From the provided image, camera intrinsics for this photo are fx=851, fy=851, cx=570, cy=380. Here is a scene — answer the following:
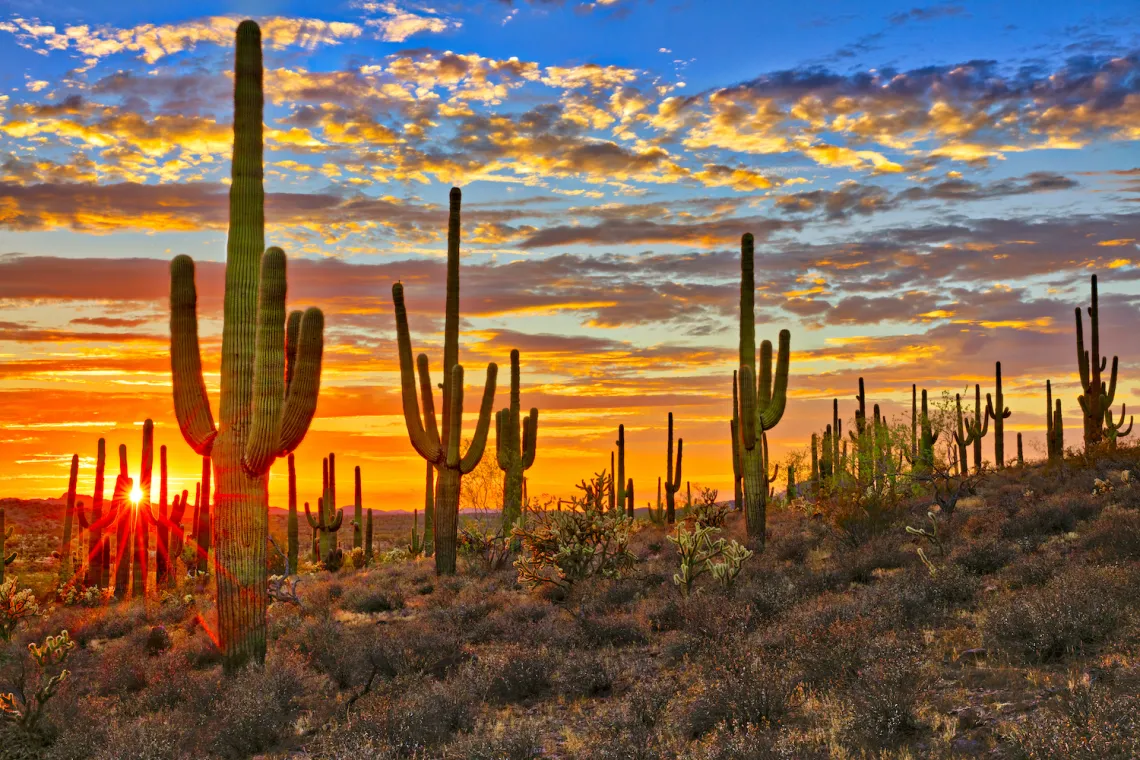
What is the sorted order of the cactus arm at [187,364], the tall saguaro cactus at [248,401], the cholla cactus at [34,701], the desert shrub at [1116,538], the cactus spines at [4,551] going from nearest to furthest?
1. the cholla cactus at [34,701]
2. the tall saguaro cactus at [248,401]
3. the desert shrub at [1116,538]
4. the cactus arm at [187,364]
5. the cactus spines at [4,551]

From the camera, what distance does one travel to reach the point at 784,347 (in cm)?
2270

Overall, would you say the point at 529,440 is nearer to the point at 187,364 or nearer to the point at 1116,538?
the point at 187,364

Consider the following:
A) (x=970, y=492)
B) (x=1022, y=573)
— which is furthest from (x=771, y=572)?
(x=970, y=492)

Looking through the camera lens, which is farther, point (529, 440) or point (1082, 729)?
point (529, 440)

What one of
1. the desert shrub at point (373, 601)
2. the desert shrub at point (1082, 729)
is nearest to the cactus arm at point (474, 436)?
the desert shrub at point (373, 601)

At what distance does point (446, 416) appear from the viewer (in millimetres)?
22438

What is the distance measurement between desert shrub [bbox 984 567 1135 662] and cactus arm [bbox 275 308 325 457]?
33.5 ft

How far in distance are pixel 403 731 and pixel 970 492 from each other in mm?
24310

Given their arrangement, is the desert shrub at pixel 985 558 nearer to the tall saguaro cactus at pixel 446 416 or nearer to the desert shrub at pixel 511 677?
the desert shrub at pixel 511 677

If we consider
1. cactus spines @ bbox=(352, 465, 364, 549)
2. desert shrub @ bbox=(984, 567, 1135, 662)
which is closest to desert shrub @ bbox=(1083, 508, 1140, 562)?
desert shrub @ bbox=(984, 567, 1135, 662)

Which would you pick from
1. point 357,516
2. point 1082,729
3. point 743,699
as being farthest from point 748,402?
point 357,516

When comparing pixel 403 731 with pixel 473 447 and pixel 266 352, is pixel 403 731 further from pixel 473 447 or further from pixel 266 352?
pixel 473 447

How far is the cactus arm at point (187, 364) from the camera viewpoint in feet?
45.9

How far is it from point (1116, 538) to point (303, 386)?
13.7m
